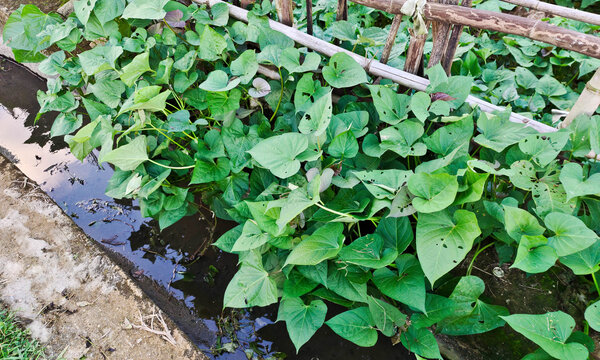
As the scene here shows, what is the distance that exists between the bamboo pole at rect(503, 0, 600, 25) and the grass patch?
2803mm

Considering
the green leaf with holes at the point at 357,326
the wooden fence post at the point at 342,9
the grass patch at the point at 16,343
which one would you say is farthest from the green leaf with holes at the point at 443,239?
the grass patch at the point at 16,343

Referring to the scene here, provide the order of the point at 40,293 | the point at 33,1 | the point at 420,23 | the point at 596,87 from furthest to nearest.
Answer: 1. the point at 33,1
2. the point at 40,293
3. the point at 420,23
4. the point at 596,87

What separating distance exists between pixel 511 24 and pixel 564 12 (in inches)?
32.6

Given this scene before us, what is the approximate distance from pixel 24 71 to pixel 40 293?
255 cm

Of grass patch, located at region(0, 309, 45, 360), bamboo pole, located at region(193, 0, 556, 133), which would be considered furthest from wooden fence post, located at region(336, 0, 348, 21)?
grass patch, located at region(0, 309, 45, 360)

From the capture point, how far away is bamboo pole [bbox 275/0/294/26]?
1.84 meters

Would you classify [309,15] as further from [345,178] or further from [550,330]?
[550,330]

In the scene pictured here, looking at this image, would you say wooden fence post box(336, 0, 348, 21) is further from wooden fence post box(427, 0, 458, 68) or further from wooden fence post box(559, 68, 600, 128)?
wooden fence post box(559, 68, 600, 128)

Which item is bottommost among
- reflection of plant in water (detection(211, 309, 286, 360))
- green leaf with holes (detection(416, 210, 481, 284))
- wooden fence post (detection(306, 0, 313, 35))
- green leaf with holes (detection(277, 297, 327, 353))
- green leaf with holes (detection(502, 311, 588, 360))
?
reflection of plant in water (detection(211, 309, 286, 360))

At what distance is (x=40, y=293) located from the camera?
5.52 ft

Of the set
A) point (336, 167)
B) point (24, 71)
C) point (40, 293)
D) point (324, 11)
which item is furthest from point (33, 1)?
point (336, 167)

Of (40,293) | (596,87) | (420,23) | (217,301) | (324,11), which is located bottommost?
(217,301)

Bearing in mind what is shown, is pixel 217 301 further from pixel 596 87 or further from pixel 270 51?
pixel 596 87

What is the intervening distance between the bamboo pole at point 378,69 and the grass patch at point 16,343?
171 centimetres
